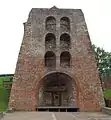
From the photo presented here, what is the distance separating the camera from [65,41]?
25.8 meters

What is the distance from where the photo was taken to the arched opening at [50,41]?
25.1 metres

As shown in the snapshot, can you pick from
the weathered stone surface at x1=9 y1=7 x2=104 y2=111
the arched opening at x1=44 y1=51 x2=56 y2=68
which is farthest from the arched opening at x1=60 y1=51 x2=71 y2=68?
the arched opening at x1=44 y1=51 x2=56 y2=68

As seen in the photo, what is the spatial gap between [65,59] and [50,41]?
2151mm

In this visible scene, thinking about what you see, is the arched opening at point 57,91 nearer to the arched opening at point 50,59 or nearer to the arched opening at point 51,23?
the arched opening at point 50,59

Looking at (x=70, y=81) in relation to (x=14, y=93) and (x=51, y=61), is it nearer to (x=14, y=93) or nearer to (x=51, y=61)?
(x=51, y=61)

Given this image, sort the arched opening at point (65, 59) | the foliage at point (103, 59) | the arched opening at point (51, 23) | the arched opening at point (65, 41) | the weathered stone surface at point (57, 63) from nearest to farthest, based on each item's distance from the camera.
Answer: the weathered stone surface at point (57, 63) < the arched opening at point (65, 59) < the arched opening at point (65, 41) < the arched opening at point (51, 23) < the foliage at point (103, 59)

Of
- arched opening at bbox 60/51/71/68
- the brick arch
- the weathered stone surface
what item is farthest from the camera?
arched opening at bbox 60/51/71/68

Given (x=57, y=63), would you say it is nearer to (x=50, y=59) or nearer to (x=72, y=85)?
(x=50, y=59)

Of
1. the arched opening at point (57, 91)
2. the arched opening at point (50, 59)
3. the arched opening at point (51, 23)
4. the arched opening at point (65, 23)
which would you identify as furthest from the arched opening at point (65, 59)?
the arched opening at point (51, 23)

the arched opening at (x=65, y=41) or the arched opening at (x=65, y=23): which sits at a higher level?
the arched opening at (x=65, y=23)

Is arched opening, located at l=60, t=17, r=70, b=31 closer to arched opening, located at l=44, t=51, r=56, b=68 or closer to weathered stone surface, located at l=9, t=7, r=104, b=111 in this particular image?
weathered stone surface, located at l=9, t=7, r=104, b=111

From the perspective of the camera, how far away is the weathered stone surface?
23.0 metres

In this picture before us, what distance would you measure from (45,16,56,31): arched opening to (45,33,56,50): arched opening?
0.62 metres

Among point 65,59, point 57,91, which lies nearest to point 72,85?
point 57,91
